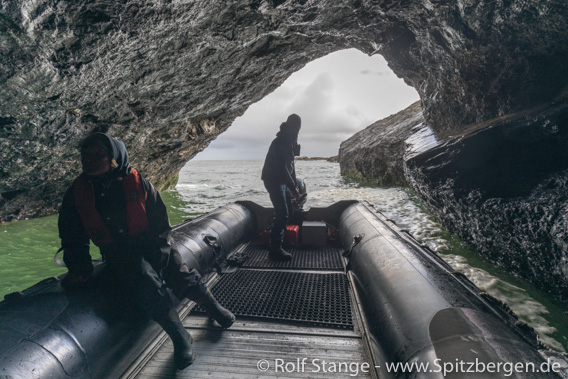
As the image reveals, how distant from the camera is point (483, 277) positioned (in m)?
4.32

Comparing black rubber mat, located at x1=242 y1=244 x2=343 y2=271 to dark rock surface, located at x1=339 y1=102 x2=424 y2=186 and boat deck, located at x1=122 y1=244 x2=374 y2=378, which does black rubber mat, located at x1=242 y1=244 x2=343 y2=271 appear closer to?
boat deck, located at x1=122 y1=244 x2=374 y2=378

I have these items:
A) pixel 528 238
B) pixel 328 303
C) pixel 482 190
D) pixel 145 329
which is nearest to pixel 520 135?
pixel 482 190

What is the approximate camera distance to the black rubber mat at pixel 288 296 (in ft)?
9.07

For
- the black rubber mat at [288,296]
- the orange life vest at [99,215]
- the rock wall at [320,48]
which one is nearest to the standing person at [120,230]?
the orange life vest at [99,215]

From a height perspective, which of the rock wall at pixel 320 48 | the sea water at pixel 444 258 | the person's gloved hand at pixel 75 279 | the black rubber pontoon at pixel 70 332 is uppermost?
the rock wall at pixel 320 48

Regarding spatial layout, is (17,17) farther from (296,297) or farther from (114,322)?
(296,297)

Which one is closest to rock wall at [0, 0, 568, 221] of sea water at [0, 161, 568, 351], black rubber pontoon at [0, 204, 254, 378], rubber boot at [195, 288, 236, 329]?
sea water at [0, 161, 568, 351]

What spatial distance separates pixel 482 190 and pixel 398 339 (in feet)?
12.3

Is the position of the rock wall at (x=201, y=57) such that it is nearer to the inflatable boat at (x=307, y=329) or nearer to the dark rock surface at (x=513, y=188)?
the dark rock surface at (x=513, y=188)

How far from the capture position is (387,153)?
16.4 metres

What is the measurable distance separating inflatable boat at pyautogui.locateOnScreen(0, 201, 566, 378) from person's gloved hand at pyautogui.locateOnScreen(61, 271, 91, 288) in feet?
0.24

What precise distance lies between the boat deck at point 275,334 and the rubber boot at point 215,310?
3.9 inches

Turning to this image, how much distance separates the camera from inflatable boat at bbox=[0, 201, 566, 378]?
5.16ft

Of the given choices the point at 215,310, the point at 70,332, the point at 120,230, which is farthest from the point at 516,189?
the point at 70,332
